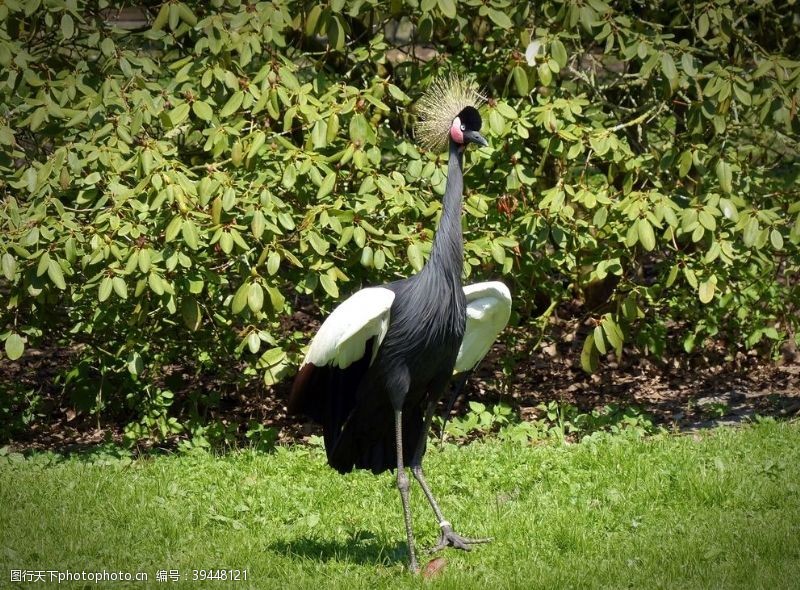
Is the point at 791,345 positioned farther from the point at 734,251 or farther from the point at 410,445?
the point at 410,445

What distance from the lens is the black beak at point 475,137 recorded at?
5.04 meters

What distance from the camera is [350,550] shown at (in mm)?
5039

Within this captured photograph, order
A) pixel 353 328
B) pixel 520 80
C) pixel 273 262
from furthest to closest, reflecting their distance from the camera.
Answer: pixel 520 80, pixel 273 262, pixel 353 328

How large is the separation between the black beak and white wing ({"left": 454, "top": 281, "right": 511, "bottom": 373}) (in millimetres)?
771

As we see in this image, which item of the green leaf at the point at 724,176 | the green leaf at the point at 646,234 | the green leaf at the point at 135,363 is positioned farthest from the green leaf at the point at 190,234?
the green leaf at the point at 724,176

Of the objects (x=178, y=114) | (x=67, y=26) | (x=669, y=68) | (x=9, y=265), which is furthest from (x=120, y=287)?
(x=669, y=68)

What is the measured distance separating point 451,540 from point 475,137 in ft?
6.60

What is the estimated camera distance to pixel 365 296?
16.0 ft

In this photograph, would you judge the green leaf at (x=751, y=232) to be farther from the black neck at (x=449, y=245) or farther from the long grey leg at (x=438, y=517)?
the long grey leg at (x=438, y=517)

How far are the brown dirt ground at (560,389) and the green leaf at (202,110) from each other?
2.47 m

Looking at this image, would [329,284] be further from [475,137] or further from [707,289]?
[707,289]

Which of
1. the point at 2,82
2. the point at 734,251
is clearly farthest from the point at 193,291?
the point at 734,251

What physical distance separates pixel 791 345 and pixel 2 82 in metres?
6.29

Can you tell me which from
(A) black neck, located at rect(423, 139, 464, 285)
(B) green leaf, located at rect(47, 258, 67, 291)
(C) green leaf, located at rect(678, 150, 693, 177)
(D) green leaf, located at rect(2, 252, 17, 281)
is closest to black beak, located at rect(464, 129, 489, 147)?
(A) black neck, located at rect(423, 139, 464, 285)
